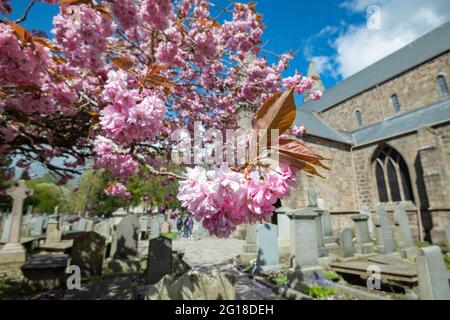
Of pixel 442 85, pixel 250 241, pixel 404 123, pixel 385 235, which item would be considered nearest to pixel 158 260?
pixel 250 241

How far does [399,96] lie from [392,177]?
287 inches

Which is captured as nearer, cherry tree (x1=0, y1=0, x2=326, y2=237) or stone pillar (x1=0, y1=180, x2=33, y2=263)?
cherry tree (x1=0, y1=0, x2=326, y2=237)

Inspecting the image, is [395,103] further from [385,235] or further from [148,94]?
[148,94]

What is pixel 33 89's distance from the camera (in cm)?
214

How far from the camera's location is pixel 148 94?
5.16 ft

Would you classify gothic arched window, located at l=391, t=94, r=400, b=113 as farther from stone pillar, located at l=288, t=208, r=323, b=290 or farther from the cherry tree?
the cherry tree

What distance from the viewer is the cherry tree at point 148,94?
953 millimetres

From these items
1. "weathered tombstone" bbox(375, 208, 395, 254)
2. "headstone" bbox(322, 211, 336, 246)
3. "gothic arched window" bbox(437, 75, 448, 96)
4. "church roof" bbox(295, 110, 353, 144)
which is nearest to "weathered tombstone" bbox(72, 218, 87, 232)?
"headstone" bbox(322, 211, 336, 246)

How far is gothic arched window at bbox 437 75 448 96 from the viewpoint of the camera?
15.5m

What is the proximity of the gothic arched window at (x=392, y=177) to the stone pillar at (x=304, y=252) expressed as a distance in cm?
1098

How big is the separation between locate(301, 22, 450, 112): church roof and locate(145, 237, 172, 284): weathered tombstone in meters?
20.3

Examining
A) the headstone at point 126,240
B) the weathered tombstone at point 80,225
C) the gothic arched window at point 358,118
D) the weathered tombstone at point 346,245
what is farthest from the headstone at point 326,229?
the gothic arched window at point 358,118

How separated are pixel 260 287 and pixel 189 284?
12.2ft

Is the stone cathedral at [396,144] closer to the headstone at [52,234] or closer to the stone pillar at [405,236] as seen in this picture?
the stone pillar at [405,236]
